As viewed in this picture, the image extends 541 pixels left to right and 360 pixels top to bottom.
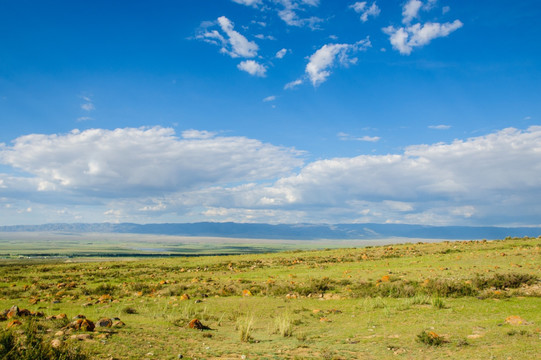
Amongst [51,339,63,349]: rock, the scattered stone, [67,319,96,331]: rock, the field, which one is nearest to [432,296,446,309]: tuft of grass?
the field

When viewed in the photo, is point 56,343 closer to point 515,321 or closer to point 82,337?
point 82,337

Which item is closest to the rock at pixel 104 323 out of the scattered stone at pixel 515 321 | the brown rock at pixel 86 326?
the brown rock at pixel 86 326

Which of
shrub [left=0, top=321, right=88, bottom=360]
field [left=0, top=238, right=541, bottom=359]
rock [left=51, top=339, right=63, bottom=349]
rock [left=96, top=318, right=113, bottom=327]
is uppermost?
shrub [left=0, top=321, right=88, bottom=360]

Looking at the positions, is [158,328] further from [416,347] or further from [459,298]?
[459,298]

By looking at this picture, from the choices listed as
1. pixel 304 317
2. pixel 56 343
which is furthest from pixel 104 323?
pixel 304 317

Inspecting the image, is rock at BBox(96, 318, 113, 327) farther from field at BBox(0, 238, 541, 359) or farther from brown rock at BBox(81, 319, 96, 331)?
brown rock at BBox(81, 319, 96, 331)

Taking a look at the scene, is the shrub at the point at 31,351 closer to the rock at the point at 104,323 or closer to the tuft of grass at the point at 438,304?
the rock at the point at 104,323

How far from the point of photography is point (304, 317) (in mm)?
13516

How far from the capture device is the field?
8.45 m

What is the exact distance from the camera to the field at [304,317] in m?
8.45

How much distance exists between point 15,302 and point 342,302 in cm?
1785

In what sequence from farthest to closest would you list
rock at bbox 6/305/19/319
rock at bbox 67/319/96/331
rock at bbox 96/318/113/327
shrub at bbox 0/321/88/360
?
rock at bbox 6/305/19/319
rock at bbox 96/318/113/327
rock at bbox 67/319/96/331
shrub at bbox 0/321/88/360

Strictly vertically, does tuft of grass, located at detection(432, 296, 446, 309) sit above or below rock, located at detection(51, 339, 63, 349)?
below

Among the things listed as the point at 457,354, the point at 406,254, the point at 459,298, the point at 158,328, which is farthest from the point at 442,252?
the point at 158,328
